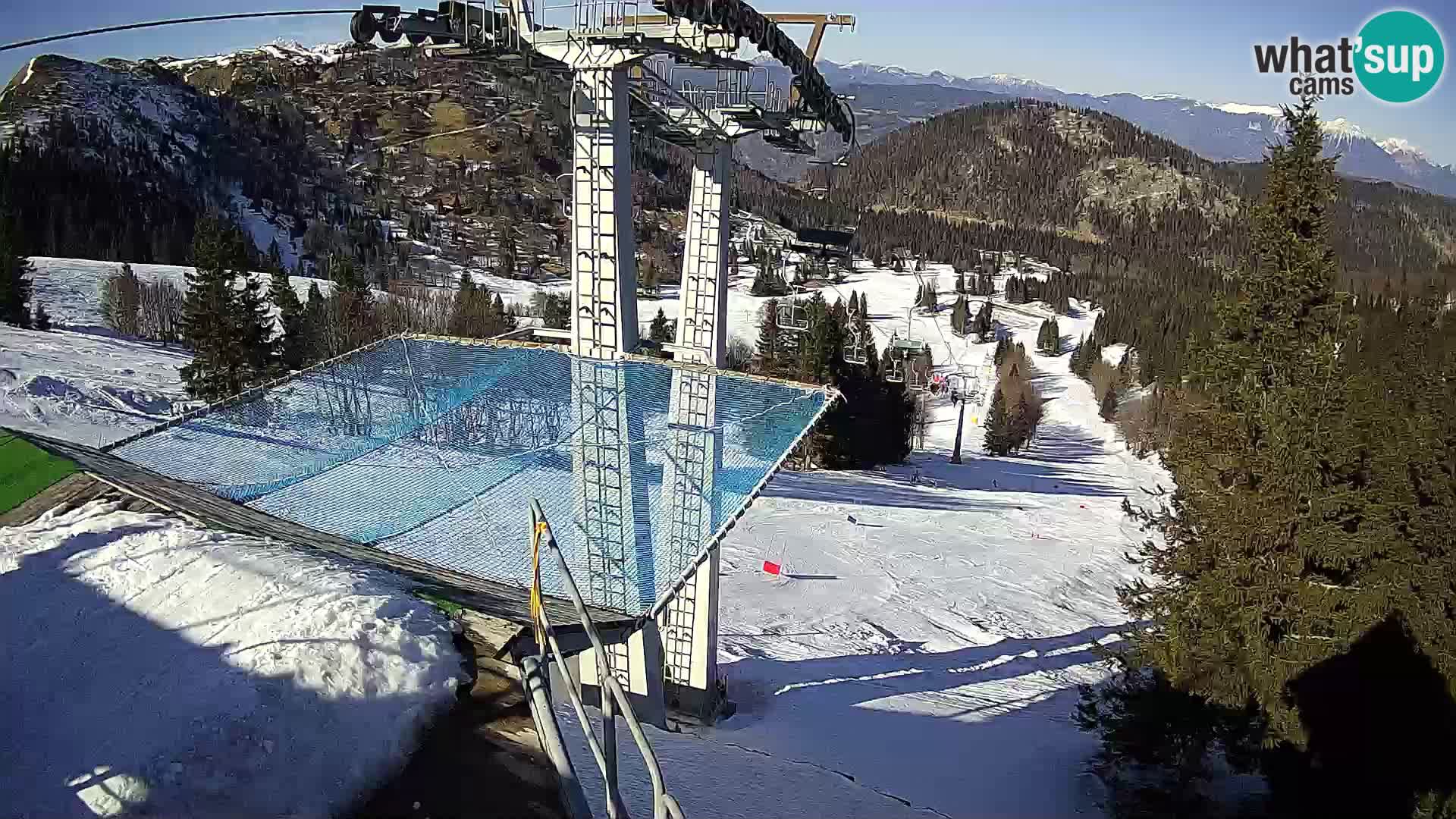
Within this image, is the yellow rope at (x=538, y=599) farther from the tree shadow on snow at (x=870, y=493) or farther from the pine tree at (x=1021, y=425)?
the pine tree at (x=1021, y=425)

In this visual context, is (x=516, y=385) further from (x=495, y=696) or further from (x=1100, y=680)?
(x=1100, y=680)

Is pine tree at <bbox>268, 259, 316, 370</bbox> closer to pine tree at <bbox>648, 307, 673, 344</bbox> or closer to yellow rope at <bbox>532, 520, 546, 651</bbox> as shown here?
pine tree at <bbox>648, 307, 673, 344</bbox>

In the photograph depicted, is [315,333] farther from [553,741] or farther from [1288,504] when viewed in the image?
[553,741]

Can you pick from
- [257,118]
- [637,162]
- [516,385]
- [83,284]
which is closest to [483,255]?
[257,118]

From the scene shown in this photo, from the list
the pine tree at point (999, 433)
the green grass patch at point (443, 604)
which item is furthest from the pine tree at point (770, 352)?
the green grass patch at point (443, 604)

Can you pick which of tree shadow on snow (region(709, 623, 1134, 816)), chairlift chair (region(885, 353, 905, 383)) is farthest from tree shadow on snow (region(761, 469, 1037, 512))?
tree shadow on snow (region(709, 623, 1134, 816))

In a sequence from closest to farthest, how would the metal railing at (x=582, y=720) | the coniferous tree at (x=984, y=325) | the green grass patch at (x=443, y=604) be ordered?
the metal railing at (x=582, y=720) < the green grass patch at (x=443, y=604) < the coniferous tree at (x=984, y=325)

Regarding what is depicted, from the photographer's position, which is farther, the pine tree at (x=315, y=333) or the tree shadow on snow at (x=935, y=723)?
the pine tree at (x=315, y=333)

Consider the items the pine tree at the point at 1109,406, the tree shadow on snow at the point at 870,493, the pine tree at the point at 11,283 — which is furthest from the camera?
the pine tree at the point at 1109,406
